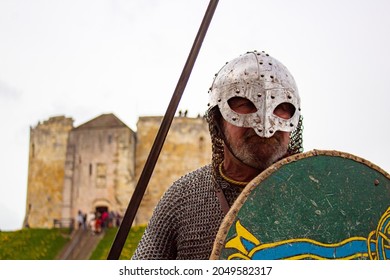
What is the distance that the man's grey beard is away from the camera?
2580 millimetres

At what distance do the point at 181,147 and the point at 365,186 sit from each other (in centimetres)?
2799

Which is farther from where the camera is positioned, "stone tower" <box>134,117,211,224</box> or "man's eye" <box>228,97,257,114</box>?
"stone tower" <box>134,117,211,224</box>

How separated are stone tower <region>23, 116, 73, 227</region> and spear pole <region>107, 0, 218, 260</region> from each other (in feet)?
91.8

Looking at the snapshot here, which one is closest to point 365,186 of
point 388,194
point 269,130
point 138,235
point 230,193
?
point 388,194

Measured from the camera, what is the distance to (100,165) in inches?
1209

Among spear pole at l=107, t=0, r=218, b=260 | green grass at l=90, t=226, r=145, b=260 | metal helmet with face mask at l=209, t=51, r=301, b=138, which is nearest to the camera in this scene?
metal helmet with face mask at l=209, t=51, r=301, b=138

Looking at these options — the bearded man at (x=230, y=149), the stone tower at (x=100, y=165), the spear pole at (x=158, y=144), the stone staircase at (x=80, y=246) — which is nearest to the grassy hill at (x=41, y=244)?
the stone staircase at (x=80, y=246)

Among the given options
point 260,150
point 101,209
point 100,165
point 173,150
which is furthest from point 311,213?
point 100,165

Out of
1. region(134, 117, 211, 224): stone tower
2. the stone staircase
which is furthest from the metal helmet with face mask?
region(134, 117, 211, 224): stone tower

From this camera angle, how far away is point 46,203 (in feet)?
102

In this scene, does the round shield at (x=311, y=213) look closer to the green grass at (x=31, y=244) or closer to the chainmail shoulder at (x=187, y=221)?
the chainmail shoulder at (x=187, y=221)

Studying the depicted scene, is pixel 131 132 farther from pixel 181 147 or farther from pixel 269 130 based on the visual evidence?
pixel 269 130

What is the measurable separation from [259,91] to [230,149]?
8.7 inches

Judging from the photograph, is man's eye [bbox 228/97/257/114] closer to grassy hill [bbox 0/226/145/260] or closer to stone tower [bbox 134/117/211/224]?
grassy hill [bbox 0/226/145/260]
